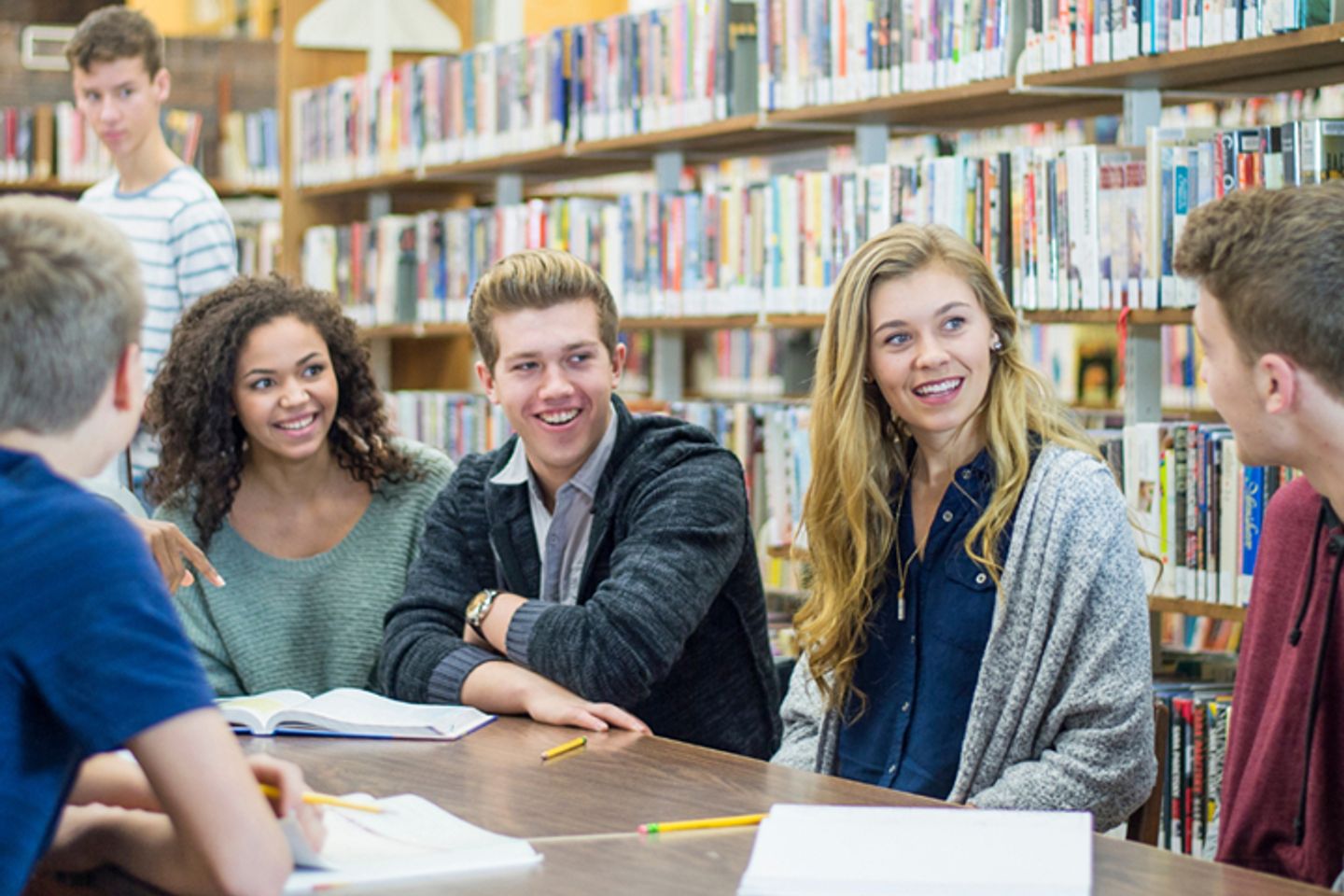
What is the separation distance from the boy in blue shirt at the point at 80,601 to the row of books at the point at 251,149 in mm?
5491

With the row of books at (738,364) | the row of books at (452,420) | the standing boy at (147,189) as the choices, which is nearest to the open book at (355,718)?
the standing boy at (147,189)

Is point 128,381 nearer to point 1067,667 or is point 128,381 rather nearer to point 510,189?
point 1067,667

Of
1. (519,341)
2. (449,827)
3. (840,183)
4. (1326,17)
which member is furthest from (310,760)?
(840,183)

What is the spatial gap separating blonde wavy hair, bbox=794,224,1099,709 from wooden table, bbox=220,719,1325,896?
0.34 m

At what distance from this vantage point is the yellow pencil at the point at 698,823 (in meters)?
1.44

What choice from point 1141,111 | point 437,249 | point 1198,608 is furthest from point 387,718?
point 437,249

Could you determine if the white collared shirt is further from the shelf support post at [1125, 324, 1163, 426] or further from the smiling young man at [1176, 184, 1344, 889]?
the shelf support post at [1125, 324, 1163, 426]

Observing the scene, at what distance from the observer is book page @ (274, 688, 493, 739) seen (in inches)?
72.8

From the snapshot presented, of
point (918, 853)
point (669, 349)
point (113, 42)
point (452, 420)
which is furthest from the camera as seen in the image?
point (452, 420)

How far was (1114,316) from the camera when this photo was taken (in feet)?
9.40

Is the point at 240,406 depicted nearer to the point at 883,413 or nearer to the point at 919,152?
the point at 883,413

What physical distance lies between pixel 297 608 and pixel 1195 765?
1.48m

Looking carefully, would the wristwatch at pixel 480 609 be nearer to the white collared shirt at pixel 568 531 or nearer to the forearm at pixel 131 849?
the white collared shirt at pixel 568 531

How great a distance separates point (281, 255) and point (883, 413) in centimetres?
383
